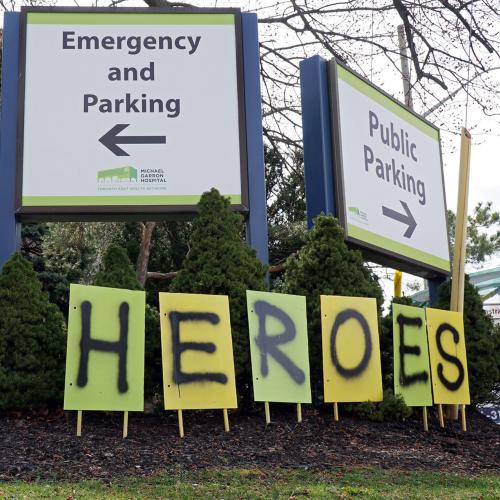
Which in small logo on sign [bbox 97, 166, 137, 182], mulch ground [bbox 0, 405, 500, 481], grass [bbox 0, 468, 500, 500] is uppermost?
small logo on sign [bbox 97, 166, 137, 182]

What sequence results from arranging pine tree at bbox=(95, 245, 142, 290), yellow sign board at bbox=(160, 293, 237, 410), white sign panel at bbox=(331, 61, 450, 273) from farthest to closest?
white sign panel at bbox=(331, 61, 450, 273)
pine tree at bbox=(95, 245, 142, 290)
yellow sign board at bbox=(160, 293, 237, 410)

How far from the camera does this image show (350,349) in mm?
8312

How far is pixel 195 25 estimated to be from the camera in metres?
10.1

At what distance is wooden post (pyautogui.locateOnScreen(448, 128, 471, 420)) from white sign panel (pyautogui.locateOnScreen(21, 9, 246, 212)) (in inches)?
95.8

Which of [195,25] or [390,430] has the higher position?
[195,25]

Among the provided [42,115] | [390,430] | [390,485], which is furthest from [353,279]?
[42,115]

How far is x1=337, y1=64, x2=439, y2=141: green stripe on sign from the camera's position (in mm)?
10617

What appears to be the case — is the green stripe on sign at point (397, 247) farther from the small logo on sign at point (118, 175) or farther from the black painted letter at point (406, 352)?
the small logo on sign at point (118, 175)

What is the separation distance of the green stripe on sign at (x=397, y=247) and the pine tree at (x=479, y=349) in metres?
1.02

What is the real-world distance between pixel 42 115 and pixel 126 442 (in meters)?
4.10

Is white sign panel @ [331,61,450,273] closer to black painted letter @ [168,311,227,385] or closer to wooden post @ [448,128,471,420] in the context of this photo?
wooden post @ [448,128,471,420]

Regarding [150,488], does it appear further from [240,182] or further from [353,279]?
[240,182]

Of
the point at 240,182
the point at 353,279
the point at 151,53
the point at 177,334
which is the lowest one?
the point at 177,334

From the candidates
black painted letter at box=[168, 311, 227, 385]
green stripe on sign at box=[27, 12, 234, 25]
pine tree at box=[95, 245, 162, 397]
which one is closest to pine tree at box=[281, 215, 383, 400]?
black painted letter at box=[168, 311, 227, 385]
